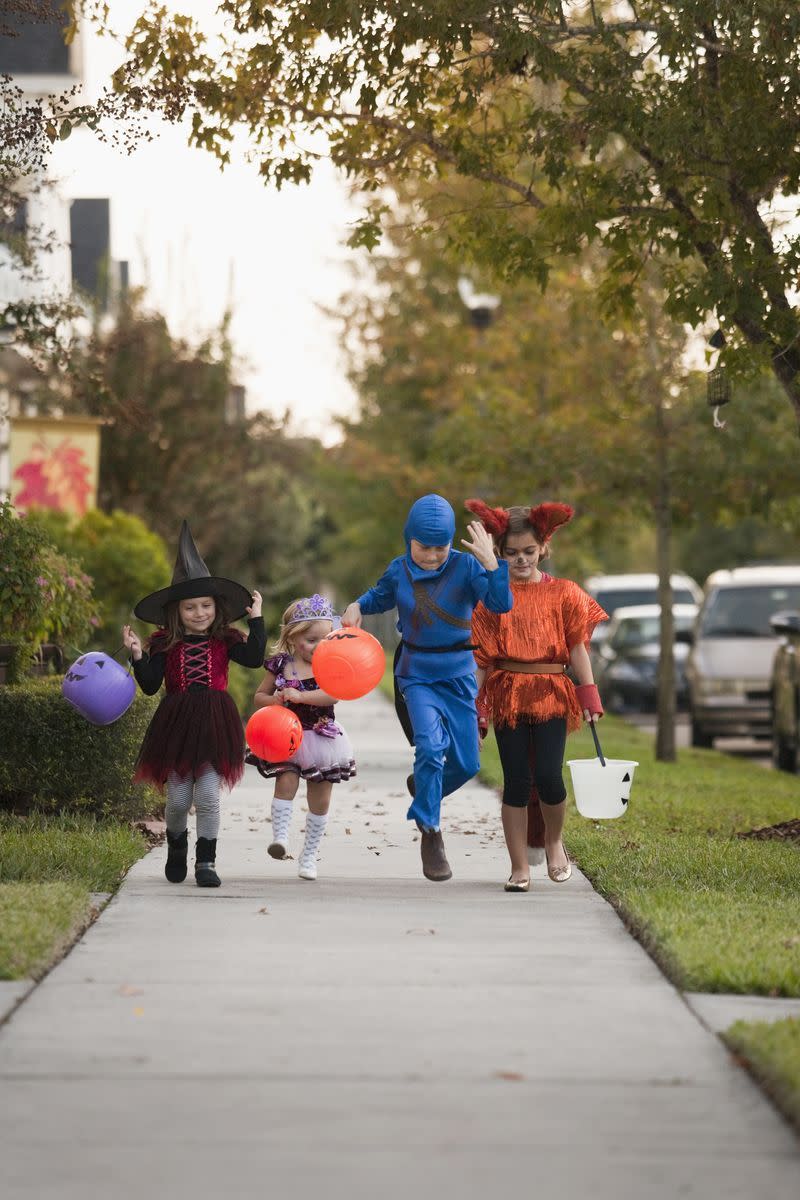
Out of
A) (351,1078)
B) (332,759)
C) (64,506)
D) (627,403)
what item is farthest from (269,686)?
(64,506)

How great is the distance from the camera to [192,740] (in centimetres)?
839

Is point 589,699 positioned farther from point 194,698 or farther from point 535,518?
point 194,698

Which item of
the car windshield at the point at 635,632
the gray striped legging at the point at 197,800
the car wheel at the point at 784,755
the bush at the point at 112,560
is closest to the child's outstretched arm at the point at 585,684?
the gray striped legging at the point at 197,800

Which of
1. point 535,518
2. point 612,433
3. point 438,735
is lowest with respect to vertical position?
point 438,735

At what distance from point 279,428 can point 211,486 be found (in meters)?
4.26

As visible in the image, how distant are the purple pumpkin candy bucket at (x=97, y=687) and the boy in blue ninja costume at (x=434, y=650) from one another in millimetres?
1133

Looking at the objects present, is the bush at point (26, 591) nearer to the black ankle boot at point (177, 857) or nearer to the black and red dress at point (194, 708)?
the black and red dress at point (194, 708)

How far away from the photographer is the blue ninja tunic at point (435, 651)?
832cm

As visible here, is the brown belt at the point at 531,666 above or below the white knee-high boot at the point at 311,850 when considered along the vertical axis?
above

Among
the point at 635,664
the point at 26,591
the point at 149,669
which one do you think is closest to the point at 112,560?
the point at 635,664

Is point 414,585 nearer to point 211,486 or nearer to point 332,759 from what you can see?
point 332,759

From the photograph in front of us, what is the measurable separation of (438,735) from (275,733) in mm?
768

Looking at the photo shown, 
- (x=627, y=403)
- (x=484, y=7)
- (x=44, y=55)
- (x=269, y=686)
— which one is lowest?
(x=269, y=686)

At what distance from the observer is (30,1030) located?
5383 millimetres
